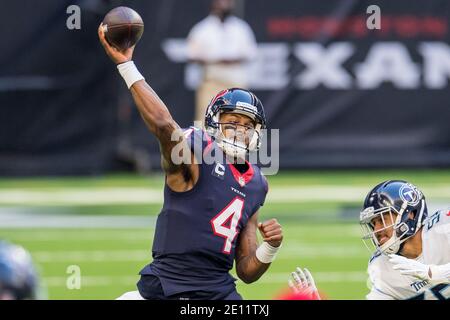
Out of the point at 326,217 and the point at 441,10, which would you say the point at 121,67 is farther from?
the point at 441,10

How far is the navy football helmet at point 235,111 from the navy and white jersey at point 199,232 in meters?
0.07

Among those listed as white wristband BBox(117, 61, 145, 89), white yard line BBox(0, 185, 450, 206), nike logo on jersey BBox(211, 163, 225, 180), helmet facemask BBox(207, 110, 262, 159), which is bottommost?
nike logo on jersey BBox(211, 163, 225, 180)

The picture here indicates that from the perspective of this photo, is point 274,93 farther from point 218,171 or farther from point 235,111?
point 218,171

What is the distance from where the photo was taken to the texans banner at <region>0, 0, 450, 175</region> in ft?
43.2

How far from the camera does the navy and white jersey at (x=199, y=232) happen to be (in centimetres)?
518

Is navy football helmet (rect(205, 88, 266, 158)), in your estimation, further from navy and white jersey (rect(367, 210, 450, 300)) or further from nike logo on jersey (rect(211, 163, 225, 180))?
navy and white jersey (rect(367, 210, 450, 300))

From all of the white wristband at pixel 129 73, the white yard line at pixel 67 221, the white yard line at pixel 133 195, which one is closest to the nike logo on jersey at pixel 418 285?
the white wristband at pixel 129 73

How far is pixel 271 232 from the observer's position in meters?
5.17

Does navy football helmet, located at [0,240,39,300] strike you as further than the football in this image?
No

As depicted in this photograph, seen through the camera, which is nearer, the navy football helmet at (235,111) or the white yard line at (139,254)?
the navy football helmet at (235,111)

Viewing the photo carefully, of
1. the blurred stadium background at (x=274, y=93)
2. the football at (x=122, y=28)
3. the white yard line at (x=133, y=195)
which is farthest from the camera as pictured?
the blurred stadium background at (x=274, y=93)

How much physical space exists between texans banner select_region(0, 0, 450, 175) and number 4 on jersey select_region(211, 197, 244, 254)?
8.01m

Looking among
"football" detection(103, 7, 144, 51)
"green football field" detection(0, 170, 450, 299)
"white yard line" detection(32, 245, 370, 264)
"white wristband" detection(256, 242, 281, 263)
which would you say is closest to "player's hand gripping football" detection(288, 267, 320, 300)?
"white wristband" detection(256, 242, 281, 263)

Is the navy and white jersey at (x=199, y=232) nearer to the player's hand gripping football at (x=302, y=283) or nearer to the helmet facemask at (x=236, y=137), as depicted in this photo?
the helmet facemask at (x=236, y=137)
